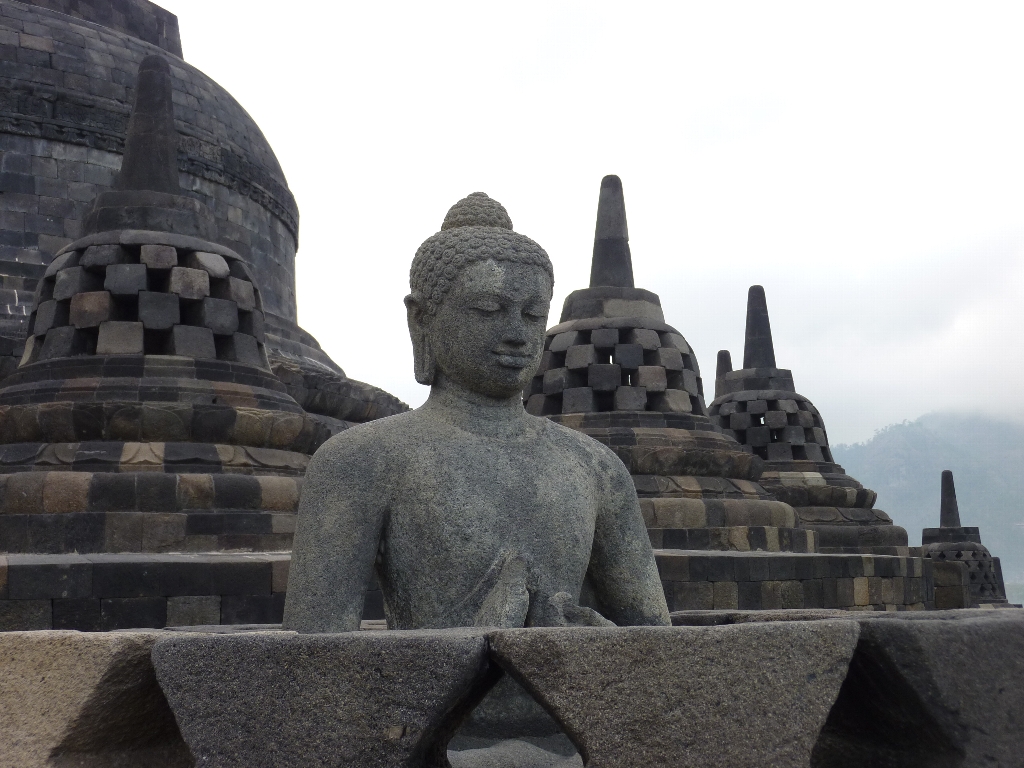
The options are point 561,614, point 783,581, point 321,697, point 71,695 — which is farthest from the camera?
point 783,581

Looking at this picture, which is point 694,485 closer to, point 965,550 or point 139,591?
point 139,591

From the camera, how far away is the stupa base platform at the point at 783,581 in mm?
8328

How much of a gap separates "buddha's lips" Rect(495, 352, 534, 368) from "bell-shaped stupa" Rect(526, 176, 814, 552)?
22.6 ft

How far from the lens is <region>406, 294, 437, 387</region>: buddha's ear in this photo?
3.59m

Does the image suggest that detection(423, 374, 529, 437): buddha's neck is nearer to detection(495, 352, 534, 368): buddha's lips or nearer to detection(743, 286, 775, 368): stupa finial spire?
detection(495, 352, 534, 368): buddha's lips

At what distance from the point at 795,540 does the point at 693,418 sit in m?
1.64

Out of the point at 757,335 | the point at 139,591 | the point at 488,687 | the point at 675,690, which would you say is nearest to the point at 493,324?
the point at 488,687

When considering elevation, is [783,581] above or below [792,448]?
below

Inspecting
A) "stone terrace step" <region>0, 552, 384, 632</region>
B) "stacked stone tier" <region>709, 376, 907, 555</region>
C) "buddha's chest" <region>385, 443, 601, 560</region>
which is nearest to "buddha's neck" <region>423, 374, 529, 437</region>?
"buddha's chest" <region>385, 443, 601, 560</region>

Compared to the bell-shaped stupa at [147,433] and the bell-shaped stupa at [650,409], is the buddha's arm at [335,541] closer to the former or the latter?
the bell-shaped stupa at [147,433]

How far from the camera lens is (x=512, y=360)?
11.2 feet

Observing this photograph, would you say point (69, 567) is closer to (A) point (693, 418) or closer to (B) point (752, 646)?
(B) point (752, 646)

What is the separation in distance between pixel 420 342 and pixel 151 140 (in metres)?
7.46

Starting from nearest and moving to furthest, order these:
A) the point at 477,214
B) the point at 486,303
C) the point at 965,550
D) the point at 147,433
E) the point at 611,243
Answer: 1. the point at 486,303
2. the point at 477,214
3. the point at 147,433
4. the point at 611,243
5. the point at 965,550
